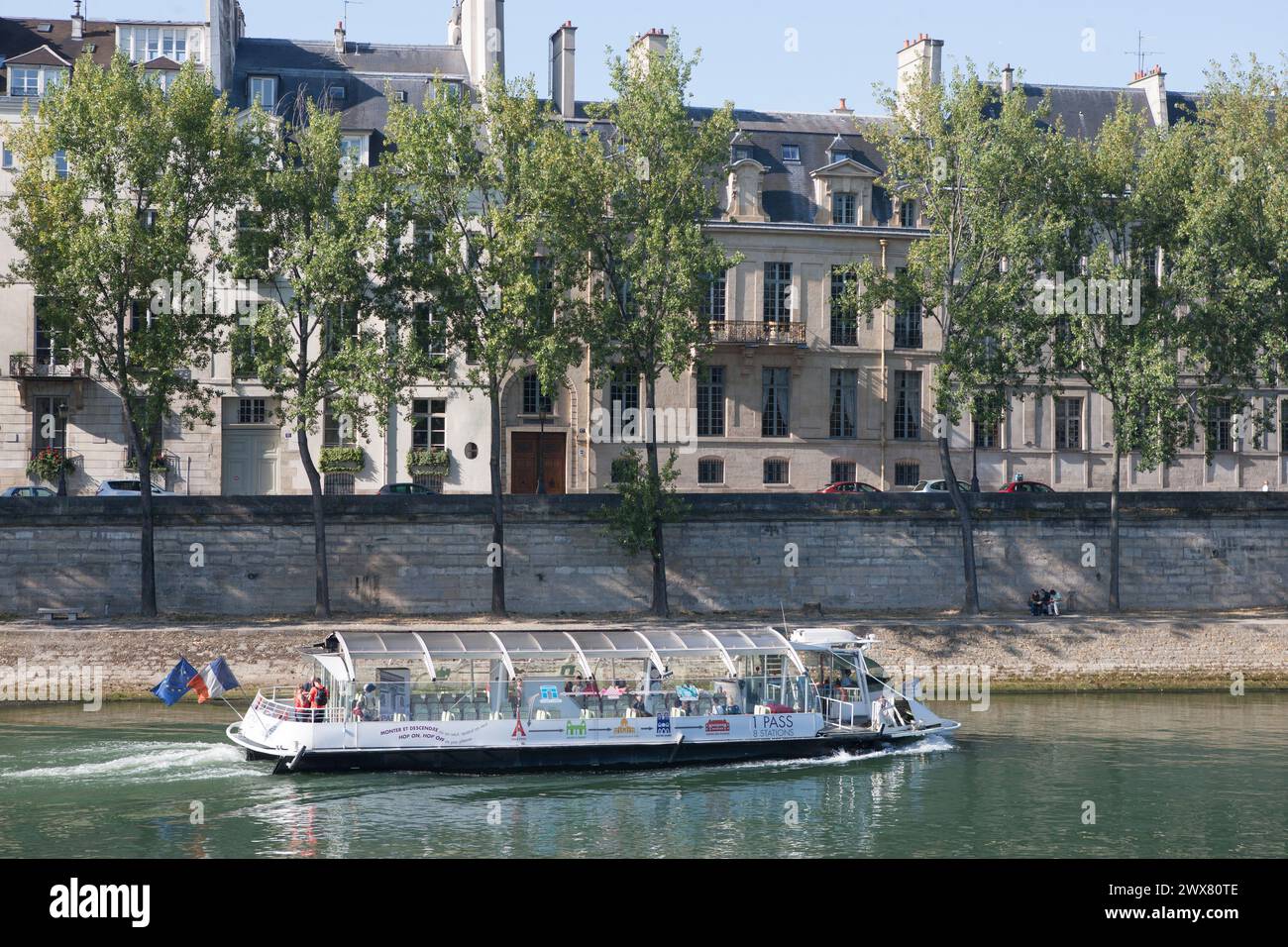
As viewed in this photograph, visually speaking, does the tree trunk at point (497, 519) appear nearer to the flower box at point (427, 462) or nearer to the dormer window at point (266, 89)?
the flower box at point (427, 462)

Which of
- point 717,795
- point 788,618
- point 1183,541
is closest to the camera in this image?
point 717,795

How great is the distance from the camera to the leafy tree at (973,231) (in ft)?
146

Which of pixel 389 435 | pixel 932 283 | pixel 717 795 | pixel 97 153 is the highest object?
pixel 97 153

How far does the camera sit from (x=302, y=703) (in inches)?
1209

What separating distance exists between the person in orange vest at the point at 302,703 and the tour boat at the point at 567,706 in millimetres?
69

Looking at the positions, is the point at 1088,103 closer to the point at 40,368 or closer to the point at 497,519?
the point at 497,519

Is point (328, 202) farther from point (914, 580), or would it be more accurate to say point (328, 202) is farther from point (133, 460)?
point (914, 580)

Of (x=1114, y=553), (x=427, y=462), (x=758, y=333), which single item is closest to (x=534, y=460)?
(x=427, y=462)

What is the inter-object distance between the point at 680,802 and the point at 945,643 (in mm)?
16223
